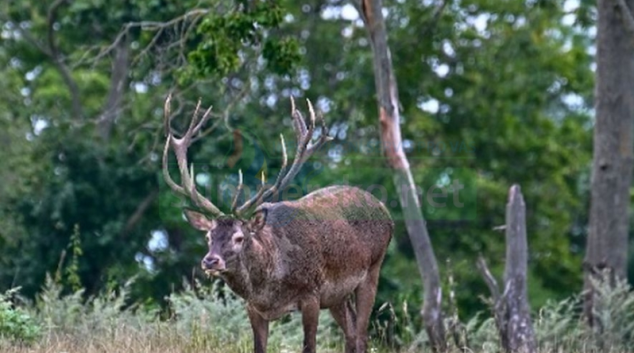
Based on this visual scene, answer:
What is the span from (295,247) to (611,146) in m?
7.70

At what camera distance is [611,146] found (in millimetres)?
→ 18406

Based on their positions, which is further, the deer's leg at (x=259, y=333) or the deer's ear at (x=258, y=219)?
the deer's leg at (x=259, y=333)

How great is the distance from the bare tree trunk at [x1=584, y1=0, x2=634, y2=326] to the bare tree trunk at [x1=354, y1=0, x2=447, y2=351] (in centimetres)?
220

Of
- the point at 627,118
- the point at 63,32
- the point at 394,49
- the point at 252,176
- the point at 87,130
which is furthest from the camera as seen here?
the point at 87,130

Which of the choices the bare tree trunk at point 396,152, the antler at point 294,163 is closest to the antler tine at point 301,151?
the antler at point 294,163

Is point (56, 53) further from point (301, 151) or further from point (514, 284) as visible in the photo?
point (301, 151)

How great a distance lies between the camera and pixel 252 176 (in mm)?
22500

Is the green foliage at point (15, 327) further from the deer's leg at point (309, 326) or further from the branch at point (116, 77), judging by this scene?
the branch at point (116, 77)

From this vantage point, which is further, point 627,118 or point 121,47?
point 121,47

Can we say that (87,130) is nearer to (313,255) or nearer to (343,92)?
(343,92)

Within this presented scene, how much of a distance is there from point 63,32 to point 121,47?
115 centimetres

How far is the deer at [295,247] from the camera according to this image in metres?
11.5

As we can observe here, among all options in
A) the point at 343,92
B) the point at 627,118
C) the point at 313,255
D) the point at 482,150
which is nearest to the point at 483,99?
the point at 482,150

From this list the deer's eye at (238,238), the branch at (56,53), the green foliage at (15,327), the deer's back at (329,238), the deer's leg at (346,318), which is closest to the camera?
the deer's eye at (238,238)
